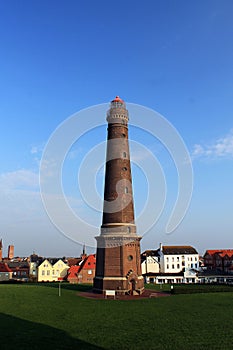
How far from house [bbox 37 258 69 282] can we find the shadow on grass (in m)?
63.1

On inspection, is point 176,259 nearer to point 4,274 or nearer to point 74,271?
point 74,271

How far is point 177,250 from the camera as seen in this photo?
93.1m

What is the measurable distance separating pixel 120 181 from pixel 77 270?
134 feet

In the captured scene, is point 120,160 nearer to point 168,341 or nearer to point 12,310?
point 12,310

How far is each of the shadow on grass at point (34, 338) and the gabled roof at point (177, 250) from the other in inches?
2802

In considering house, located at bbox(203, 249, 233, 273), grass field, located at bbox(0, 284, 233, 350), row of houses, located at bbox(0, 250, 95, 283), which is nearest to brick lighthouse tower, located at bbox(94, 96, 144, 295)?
grass field, located at bbox(0, 284, 233, 350)

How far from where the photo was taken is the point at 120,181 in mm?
47156

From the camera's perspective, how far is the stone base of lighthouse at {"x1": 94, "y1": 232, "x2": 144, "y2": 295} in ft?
147

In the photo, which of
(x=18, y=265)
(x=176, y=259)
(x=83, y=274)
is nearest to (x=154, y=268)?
(x=176, y=259)

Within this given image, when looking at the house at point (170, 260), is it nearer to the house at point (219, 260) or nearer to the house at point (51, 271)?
the house at point (219, 260)

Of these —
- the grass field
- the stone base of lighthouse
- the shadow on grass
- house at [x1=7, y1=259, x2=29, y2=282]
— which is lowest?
house at [x1=7, y1=259, x2=29, y2=282]

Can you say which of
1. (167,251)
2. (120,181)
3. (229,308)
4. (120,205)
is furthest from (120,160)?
(167,251)

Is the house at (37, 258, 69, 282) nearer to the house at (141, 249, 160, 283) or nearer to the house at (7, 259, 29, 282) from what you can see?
the house at (7, 259, 29, 282)

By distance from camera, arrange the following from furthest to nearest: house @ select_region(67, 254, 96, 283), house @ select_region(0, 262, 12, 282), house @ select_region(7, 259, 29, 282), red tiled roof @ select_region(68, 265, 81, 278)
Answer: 1. house @ select_region(7, 259, 29, 282)
2. house @ select_region(0, 262, 12, 282)
3. red tiled roof @ select_region(68, 265, 81, 278)
4. house @ select_region(67, 254, 96, 283)
